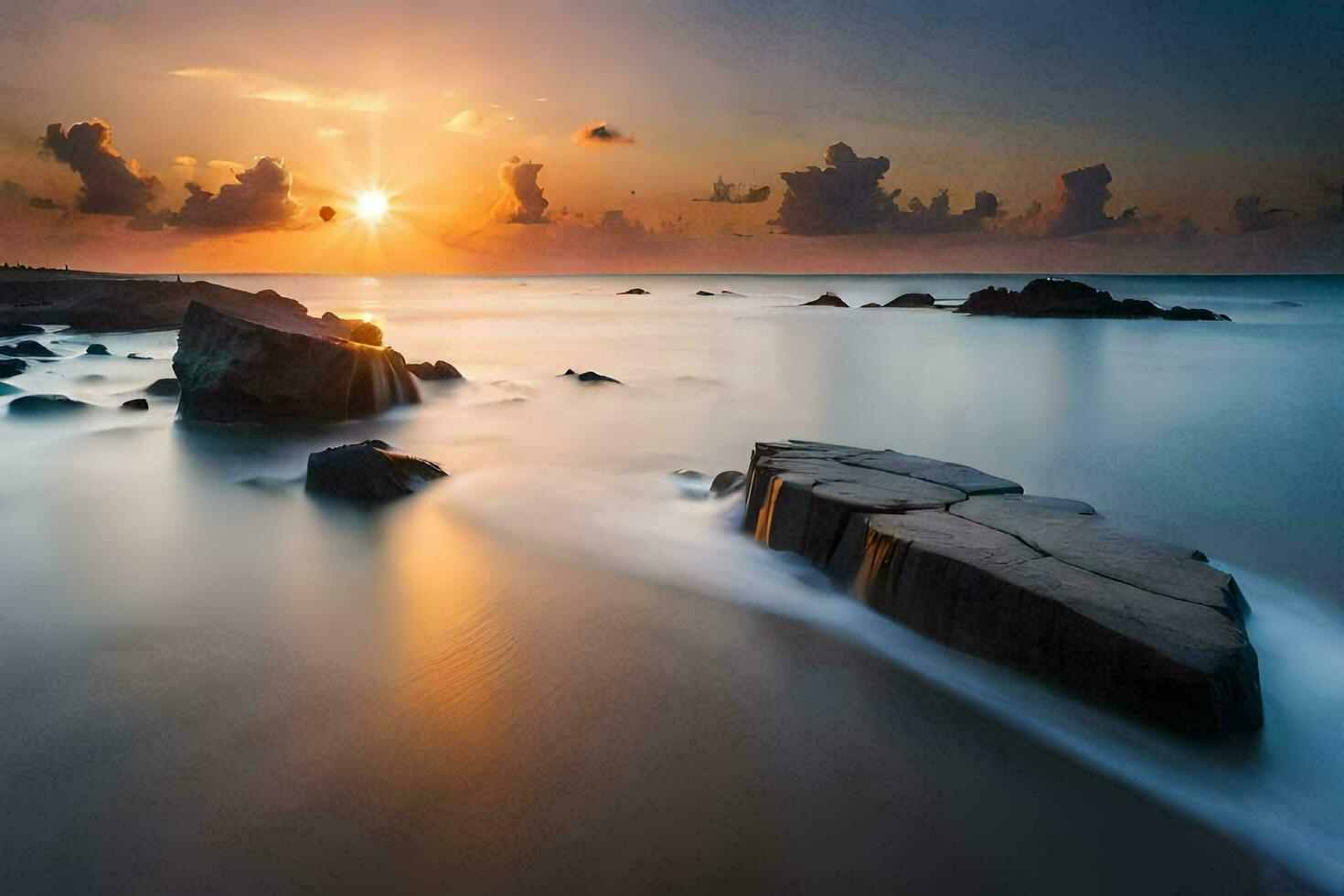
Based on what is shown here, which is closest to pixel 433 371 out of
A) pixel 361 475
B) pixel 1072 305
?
pixel 361 475

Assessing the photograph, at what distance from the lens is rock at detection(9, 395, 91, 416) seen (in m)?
10.8

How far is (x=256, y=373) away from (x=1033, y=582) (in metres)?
9.92

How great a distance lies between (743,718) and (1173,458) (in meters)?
8.23

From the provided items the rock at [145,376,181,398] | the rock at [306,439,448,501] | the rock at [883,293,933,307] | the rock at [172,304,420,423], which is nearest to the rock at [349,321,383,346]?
the rock at [145,376,181,398]

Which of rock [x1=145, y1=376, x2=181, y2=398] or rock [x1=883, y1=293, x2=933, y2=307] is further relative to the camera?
rock [x1=883, y1=293, x2=933, y2=307]

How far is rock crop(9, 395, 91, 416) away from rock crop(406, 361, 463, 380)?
499 cm

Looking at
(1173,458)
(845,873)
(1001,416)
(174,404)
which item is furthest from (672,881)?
(174,404)

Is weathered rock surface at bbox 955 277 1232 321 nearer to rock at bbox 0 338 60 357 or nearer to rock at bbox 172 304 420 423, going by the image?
rock at bbox 172 304 420 423

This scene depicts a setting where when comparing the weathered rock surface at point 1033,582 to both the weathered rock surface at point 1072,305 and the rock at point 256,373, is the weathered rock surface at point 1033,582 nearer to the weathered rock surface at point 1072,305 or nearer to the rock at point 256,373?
the rock at point 256,373

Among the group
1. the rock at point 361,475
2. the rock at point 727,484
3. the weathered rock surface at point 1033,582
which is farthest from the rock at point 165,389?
the weathered rock surface at point 1033,582

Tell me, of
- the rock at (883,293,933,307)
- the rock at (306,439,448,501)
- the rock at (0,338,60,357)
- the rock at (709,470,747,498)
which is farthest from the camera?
the rock at (883,293,933,307)

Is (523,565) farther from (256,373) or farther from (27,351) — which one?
(27,351)

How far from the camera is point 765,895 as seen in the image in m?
2.33

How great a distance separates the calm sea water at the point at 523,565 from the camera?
10.1ft
